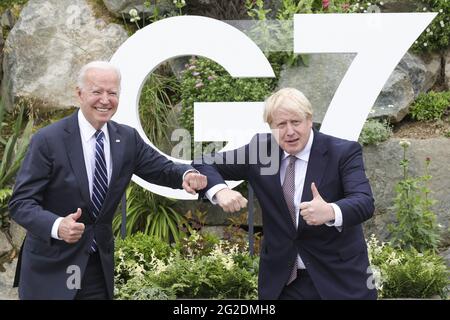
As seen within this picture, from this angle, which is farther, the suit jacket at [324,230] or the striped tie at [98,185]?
the striped tie at [98,185]

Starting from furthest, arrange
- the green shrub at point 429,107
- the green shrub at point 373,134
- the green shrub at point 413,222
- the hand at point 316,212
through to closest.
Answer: the green shrub at point 429,107
the green shrub at point 373,134
the green shrub at point 413,222
the hand at point 316,212

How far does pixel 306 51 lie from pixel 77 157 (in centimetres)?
329

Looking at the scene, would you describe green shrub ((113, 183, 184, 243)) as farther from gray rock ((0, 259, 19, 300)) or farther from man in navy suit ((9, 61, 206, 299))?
man in navy suit ((9, 61, 206, 299))

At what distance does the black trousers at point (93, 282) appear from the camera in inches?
156

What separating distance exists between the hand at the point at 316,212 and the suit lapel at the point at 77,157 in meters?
1.11

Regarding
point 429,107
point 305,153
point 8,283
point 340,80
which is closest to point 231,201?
point 305,153

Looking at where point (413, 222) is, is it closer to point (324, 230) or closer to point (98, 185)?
point (324, 230)

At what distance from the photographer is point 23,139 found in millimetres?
7898

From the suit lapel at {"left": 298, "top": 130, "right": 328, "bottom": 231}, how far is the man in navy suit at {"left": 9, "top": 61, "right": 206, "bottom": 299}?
0.57 metres

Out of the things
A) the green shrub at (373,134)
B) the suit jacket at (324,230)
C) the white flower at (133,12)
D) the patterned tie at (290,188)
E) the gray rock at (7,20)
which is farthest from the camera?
the gray rock at (7,20)

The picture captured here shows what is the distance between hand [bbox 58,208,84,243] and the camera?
12.2 feet

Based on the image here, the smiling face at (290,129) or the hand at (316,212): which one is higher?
the smiling face at (290,129)

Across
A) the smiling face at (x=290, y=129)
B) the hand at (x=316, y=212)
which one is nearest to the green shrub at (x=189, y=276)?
the smiling face at (x=290, y=129)

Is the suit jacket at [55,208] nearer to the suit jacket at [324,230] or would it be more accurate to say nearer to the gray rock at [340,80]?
the suit jacket at [324,230]
